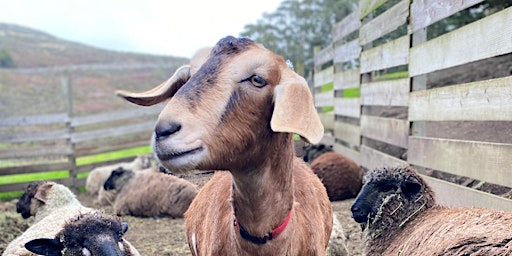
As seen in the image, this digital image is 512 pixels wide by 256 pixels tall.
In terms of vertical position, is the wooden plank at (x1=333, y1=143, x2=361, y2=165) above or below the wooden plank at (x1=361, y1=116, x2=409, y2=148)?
below

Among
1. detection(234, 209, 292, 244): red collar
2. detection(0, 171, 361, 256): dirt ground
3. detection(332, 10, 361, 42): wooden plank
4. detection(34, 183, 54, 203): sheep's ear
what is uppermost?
detection(332, 10, 361, 42): wooden plank

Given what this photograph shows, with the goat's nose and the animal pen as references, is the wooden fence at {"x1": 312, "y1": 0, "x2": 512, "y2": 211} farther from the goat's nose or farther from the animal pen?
the goat's nose

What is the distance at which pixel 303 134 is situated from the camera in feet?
6.19

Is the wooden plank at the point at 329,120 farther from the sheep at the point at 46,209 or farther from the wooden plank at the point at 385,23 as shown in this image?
the sheep at the point at 46,209

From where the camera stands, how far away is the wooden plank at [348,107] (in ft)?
28.3

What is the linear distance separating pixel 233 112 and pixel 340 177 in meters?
5.69

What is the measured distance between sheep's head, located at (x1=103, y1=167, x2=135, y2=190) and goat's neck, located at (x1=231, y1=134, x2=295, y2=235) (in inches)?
290

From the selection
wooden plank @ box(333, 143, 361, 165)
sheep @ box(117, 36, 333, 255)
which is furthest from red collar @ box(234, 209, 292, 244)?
wooden plank @ box(333, 143, 361, 165)

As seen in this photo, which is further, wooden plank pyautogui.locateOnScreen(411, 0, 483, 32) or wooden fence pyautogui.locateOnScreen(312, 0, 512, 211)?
wooden plank pyautogui.locateOnScreen(411, 0, 483, 32)

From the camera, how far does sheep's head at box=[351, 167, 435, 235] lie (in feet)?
12.9

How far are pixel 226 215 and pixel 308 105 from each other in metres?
1.01

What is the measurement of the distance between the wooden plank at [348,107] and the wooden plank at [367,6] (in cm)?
155

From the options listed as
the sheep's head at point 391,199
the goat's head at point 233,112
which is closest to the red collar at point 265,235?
the goat's head at point 233,112

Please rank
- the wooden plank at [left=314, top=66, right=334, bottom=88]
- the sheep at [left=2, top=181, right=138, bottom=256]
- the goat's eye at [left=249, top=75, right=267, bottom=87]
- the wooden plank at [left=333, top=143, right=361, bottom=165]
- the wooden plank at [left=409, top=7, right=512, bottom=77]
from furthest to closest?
the wooden plank at [left=314, top=66, right=334, bottom=88]
the wooden plank at [left=333, top=143, right=361, bottom=165]
the sheep at [left=2, top=181, right=138, bottom=256]
the wooden plank at [left=409, top=7, right=512, bottom=77]
the goat's eye at [left=249, top=75, right=267, bottom=87]
